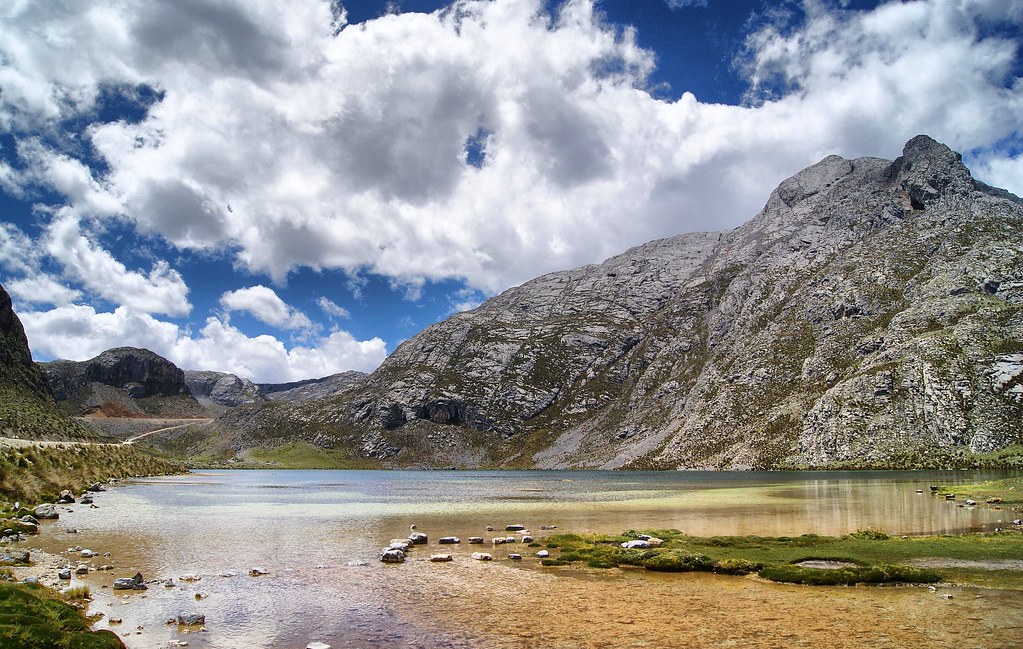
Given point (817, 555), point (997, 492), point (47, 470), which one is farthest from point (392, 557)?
point (997, 492)

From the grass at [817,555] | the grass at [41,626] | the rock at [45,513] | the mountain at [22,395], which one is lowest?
the rock at [45,513]

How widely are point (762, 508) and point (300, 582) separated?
1886 inches

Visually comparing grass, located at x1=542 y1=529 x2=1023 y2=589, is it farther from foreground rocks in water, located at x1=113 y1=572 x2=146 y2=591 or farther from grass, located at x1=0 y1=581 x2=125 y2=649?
grass, located at x1=0 y1=581 x2=125 y2=649

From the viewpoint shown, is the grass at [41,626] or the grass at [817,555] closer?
the grass at [41,626]

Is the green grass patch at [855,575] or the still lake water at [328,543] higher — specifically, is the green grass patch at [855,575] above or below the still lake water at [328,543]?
above

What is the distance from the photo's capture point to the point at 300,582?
25422 mm

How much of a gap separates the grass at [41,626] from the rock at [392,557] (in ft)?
51.6

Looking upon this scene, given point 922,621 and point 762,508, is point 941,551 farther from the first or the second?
point 762,508

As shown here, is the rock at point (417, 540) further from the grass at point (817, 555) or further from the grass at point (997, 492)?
the grass at point (997, 492)

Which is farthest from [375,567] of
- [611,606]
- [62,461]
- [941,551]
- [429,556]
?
[62,461]

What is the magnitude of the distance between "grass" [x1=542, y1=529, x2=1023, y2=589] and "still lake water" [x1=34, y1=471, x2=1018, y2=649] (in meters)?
4.17

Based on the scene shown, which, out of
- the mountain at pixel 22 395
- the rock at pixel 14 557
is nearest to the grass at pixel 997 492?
the rock at pixel 14 557

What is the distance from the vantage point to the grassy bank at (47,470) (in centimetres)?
4984

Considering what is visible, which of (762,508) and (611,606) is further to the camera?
(762,508)
